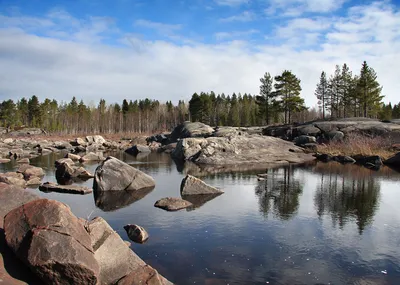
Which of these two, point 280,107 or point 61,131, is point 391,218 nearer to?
point 280,107

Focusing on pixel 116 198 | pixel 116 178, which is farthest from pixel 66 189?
pixel 116 198

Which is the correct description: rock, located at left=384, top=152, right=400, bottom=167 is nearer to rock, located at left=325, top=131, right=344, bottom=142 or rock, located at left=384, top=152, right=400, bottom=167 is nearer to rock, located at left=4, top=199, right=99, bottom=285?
rock, located at left=325, top=131, right=344, bottom=142

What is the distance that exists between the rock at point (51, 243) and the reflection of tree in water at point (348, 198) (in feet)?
31.7

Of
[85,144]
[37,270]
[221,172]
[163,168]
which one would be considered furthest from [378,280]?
[85,144]

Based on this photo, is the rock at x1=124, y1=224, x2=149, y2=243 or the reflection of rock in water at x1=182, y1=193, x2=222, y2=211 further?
the reflection of rock in water at x1=182, y1=193, x2=222, y2=211

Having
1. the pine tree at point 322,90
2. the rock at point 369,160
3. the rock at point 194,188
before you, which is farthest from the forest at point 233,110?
the rock at point 194,188

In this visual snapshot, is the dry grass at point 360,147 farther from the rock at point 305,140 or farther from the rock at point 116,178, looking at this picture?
the rock at point 116,178

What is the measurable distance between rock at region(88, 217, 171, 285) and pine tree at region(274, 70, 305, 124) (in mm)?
62945

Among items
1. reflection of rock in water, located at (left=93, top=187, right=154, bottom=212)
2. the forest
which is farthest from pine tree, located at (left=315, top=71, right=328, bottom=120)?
reflection of rock in water, located at (left=93, top=187, right=154, bottom=212)

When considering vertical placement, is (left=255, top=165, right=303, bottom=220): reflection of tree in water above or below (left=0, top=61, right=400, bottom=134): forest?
below

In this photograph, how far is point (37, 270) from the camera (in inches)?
272

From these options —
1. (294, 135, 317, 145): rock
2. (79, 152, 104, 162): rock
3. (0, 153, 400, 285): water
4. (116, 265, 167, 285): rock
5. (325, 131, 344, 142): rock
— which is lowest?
(0, 153, 400, 285): water

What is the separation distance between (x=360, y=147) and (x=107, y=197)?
30.1 meters

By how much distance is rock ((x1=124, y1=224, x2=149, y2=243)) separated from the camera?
37.4 feet
